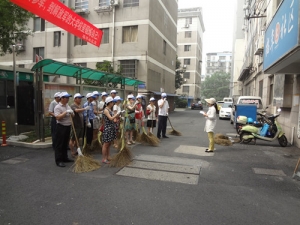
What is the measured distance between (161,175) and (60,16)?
6.46 meters

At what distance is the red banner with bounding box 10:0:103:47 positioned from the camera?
6742 millimetres

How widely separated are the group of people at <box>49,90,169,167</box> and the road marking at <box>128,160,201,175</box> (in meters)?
0.76

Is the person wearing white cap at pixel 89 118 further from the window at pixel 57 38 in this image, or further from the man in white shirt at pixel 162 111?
the window at pixel 57 38

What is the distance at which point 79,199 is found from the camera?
11.9 ft

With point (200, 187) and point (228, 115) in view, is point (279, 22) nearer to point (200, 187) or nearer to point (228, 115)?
point (200, 187)

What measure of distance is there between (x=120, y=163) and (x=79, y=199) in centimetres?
179

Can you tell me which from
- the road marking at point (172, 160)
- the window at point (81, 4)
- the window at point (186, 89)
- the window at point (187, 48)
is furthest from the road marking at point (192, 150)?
the window at point (187, 48)

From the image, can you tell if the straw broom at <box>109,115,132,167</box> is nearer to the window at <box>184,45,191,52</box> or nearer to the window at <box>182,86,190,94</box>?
the window at <box>182,86,190,94</box>

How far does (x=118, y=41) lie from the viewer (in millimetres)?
19672

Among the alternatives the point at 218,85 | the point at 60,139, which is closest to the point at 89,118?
the point at 60,139

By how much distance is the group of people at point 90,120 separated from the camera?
5.28 metres

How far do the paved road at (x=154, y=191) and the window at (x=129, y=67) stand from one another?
1395 centimetres

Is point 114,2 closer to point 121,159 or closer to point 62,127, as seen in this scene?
point 62,127

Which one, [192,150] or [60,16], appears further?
[60,16]
